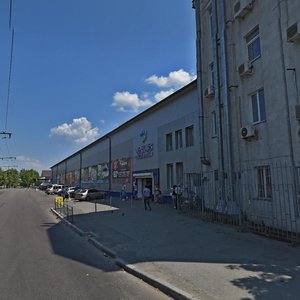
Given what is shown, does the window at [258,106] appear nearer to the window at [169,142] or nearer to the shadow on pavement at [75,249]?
the shadow on pavement at [75,249]

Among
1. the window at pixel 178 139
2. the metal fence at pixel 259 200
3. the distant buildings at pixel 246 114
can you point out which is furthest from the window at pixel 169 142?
the metal fence at pixel 259 200

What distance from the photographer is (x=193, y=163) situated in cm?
2330

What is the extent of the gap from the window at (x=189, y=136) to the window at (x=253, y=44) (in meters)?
9.31

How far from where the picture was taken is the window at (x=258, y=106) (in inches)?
547

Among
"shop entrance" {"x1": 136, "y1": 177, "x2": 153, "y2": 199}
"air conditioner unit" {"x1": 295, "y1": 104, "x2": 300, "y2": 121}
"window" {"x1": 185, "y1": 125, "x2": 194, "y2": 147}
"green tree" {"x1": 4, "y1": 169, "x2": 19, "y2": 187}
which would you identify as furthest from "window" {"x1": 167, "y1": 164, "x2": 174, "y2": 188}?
"green tree" {"x1": 4, "y1": 169, "x2": 19, "y2": 187}

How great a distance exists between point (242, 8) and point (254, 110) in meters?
4.37

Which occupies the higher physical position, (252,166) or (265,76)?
(265,76)

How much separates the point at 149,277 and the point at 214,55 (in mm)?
13052

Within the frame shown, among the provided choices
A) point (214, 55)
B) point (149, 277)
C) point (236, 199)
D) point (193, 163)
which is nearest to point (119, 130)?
point (193, 163)

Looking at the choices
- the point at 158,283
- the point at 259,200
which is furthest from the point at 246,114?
the point at 158,283

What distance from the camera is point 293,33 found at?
1129 cm

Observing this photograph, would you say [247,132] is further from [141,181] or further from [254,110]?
[141,181]

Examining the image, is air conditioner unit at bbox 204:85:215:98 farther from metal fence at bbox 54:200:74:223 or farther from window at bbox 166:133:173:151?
metal fence at bbox 54:200:74:223

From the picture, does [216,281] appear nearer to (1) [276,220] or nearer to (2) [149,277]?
(2) [149,277]
